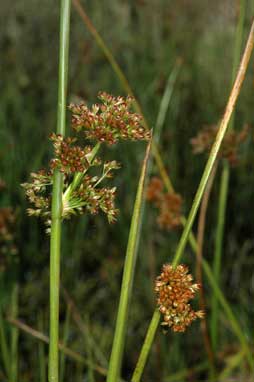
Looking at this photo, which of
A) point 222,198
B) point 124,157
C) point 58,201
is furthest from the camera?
point 124,157

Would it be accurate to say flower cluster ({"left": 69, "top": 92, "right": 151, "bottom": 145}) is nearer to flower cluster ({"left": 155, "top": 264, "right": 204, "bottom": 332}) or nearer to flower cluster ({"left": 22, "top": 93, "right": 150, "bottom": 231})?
flower cluster ({"left": 22, "top": 93, "right": 150, "bottom": 231})

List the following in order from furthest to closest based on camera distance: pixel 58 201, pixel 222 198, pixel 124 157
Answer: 1. pixel 124 157
2. pixel 222 198
3. pixel 58 201

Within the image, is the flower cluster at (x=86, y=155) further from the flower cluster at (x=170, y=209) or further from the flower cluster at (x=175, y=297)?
the flower cluster at (x=170, y=209)

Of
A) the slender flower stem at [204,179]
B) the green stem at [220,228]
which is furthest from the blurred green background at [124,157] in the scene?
the slender flower stem at [204,179]

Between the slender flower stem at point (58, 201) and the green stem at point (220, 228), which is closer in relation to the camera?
the slender flower stem at point (58, 201)

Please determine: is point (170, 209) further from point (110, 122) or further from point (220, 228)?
point (110, 122)

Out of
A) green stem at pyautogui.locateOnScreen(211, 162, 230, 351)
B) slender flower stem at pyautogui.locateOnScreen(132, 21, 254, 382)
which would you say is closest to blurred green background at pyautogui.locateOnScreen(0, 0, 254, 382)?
green stem at pyautogui.locateOnScreen(211, 162, 230, 351)

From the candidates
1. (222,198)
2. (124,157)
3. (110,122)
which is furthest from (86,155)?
(124,157)
